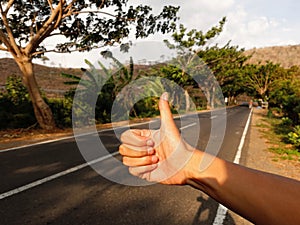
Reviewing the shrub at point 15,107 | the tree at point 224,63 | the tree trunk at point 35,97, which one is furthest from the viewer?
the tree at point 224,63

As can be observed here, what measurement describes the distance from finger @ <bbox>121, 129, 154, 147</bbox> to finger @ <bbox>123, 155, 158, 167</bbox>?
0.09 metres

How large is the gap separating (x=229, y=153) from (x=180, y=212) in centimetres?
438

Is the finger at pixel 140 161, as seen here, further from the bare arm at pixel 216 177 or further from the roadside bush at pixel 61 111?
the roadside bush at pixel 61 111

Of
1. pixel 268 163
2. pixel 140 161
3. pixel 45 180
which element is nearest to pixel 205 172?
pixel 140 161

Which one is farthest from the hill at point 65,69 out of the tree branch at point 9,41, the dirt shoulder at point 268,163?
the dirt shoulder at point 268,163

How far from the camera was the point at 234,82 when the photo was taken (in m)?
52.4

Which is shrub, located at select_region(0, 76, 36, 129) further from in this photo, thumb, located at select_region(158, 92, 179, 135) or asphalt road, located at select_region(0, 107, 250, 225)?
thumb, located at select_region(158, 92, 179, 135)

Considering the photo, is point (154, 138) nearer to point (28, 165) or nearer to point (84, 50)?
point (28, 165)

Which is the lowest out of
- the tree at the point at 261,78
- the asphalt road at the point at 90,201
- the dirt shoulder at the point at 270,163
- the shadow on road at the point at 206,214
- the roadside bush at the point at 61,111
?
the dirt shoulder at the point at 270,163

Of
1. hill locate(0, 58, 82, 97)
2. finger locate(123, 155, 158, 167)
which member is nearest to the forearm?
finger locate(123, 155, 158, 167)

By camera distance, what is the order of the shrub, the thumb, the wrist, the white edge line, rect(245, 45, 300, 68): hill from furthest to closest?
1. rect(245, 45, 300, 68): hill
2. the shrub
3. the white edge line
4. the thumb
5. the wrist

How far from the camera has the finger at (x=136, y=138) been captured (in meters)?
1.47

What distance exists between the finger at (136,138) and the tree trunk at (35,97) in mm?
10298

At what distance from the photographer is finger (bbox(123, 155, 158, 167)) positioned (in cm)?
149
